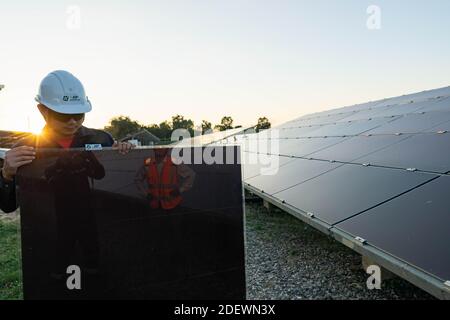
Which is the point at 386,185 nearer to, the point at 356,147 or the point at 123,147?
the point at 356,147

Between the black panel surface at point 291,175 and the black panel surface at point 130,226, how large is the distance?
4.31 m

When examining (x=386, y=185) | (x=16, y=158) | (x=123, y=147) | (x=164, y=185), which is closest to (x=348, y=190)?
(x=386, y=185)

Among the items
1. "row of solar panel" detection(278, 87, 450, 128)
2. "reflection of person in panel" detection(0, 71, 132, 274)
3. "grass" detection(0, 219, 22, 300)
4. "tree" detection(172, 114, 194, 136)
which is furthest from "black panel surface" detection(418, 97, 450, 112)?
"tree" detection(172, 114, 194, 136)

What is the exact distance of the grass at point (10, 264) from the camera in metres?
6.33

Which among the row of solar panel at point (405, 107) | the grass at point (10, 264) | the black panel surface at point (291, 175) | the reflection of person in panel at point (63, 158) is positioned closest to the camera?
the reflection of person in panel at point (63, 158)

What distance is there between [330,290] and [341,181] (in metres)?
2.05

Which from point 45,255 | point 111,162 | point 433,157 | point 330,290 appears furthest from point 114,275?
point 433,157

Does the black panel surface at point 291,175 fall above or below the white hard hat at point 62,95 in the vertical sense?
below

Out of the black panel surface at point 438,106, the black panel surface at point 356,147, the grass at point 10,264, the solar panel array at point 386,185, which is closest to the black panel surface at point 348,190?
the solar panel array at point 386,185

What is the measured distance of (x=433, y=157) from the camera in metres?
5.87

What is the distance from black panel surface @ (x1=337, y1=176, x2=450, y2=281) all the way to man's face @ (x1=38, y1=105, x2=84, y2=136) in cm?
352

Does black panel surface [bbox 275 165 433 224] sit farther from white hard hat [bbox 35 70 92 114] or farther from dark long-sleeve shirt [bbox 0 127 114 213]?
white hard hat [bbox 35 70 92 114]

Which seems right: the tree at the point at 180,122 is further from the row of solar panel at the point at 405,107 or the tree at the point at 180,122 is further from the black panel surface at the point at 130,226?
the black panel surface at the point at 130,226

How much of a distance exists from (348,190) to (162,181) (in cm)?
363
